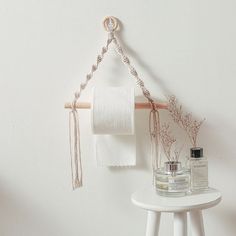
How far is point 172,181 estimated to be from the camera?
0.95m

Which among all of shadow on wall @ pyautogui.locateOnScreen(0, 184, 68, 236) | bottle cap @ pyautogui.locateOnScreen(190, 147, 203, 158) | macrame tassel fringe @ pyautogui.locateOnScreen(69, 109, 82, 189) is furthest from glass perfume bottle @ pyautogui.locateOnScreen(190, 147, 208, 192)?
shadow on wall @ pyautogui.locateOnScreen(0, 184, 68, 236)

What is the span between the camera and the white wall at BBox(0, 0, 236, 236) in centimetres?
105

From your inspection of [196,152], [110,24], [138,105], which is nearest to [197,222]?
[196,152]

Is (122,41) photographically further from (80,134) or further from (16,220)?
(16,220)

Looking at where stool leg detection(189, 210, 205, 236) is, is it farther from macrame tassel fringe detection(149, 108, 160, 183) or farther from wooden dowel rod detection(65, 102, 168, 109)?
wooden dowel rod detection(65, 102, 168, 109)

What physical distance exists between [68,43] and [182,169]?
1.47 feet

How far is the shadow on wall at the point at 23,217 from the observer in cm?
113

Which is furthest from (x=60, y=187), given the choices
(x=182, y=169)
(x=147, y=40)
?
(x=147, y=40)

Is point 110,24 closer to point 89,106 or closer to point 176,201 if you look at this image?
point 89,106

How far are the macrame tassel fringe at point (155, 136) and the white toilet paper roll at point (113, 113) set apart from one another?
0.09 m

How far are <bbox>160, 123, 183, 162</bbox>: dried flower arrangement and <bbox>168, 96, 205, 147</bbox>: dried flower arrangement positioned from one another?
3 centimetres

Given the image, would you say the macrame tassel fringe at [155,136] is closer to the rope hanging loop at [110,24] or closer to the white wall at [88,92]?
the white wall at [88,92]

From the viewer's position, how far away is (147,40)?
1.06 metres

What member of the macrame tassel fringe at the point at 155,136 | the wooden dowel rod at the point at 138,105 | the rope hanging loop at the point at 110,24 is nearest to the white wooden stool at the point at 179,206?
the macrame tassel fringe at the point at 155,136
